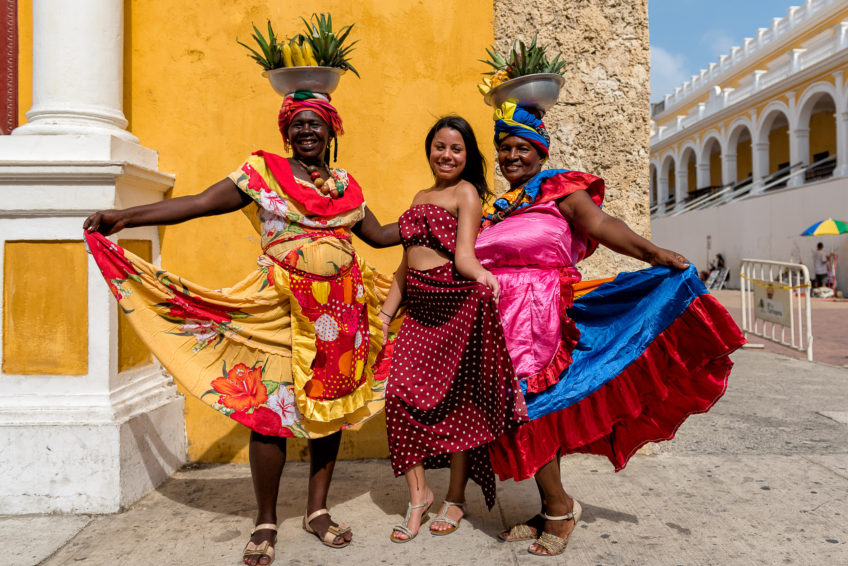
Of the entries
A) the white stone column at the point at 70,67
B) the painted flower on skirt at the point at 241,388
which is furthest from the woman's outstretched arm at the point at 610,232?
the white stone column at the point at 70,67

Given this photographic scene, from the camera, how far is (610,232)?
106 inches

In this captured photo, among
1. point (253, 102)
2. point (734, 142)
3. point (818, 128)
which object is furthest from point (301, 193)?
point (818, 128)

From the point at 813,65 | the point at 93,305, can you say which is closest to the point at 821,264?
the point at 813,65

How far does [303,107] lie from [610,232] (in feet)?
4.73

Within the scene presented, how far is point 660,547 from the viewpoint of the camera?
2.70m

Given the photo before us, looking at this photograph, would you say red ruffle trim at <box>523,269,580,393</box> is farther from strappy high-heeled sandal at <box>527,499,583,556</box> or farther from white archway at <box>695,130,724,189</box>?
white archway at <box>695,130,724,189</box>

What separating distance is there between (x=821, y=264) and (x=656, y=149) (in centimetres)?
1889

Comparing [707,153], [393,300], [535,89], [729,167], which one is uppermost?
[707,153]

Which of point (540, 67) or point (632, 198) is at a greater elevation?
point (540, 67)

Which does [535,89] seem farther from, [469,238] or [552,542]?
[552,542]

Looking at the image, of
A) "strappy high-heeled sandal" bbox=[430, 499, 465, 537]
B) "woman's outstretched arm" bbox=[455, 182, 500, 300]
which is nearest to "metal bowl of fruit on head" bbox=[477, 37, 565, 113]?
"woman's outstretched arm" bbox=[455, 182, 500, 300]

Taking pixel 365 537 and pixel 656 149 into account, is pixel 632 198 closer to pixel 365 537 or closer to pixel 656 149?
pixel 365 537

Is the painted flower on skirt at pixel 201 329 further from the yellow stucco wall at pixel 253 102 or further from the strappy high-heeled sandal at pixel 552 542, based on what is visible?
the strappy high-heeled sandal at pixel 552 542

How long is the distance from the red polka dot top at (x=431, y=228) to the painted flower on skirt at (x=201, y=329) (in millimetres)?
960
